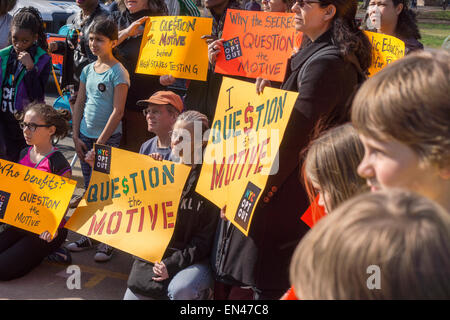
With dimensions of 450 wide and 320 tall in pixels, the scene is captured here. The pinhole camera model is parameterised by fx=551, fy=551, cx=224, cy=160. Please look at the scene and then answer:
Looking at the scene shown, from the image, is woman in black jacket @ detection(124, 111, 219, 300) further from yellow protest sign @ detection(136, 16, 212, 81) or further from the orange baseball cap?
yellow protest sign @ detection(136, 16, 212, 81)

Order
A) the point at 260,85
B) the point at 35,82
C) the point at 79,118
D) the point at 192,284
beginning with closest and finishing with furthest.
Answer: the point at 260,85 → the point at 192,284 → the point at 79,118 → the point at 35,82

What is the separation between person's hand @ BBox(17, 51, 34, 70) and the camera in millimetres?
4520

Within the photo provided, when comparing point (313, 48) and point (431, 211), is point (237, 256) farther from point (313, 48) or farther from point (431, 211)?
point (431, 211)

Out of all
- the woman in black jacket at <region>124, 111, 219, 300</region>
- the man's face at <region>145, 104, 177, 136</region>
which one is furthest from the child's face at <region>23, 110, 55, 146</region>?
the woman in black jacket at <region>124, 111, 219, 300</region>

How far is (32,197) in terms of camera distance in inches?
147

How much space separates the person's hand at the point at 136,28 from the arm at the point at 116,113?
482mm

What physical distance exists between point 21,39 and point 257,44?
2.31 metres

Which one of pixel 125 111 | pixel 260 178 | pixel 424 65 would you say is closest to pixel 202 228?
pixel 260 178

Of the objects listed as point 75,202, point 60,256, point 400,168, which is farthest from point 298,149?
point 75,202

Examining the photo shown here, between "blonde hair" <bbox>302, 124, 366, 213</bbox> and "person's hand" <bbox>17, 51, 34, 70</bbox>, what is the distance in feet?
10.9

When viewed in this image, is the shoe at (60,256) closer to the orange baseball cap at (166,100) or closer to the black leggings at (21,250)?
the black leggings at (21,250)

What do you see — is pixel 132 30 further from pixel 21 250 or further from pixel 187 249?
pixel 187 249

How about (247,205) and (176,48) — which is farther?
(176,48)

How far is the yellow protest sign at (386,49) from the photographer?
3557 millimetres
